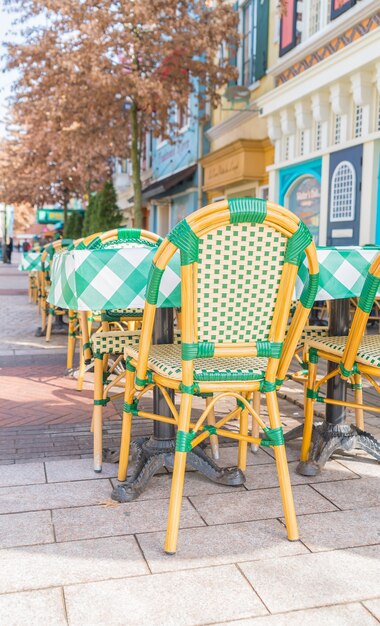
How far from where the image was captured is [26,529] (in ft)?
8.16

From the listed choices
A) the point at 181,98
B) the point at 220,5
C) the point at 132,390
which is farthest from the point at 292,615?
the point at 220,5

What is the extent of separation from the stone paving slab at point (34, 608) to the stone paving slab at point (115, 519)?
391 mm

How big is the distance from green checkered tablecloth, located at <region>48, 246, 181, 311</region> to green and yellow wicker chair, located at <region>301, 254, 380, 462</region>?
2.58ft

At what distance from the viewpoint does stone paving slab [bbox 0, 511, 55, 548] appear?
2387 millimetres

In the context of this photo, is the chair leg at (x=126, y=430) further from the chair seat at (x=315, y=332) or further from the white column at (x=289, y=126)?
the white column at (x=289, y=126)

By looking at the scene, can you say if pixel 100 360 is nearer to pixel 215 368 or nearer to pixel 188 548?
pixel 215 368

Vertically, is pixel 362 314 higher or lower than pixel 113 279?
lower

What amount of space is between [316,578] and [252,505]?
62 cm

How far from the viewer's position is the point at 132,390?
2834 millimetres

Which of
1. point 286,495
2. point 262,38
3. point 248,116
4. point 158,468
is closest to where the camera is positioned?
point 286,495

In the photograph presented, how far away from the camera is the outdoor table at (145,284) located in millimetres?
2695

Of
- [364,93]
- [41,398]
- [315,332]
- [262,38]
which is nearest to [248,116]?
[262,38]

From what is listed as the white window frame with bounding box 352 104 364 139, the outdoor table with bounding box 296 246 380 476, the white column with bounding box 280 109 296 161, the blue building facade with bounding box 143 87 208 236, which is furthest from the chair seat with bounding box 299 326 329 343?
the blue building facade with bounding box 143 87 208 236

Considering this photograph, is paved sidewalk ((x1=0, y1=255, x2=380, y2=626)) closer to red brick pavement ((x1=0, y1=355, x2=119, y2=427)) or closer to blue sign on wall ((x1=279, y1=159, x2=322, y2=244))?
red brick pavement ((x1=0, y1=355, x2=119, y2=427))
